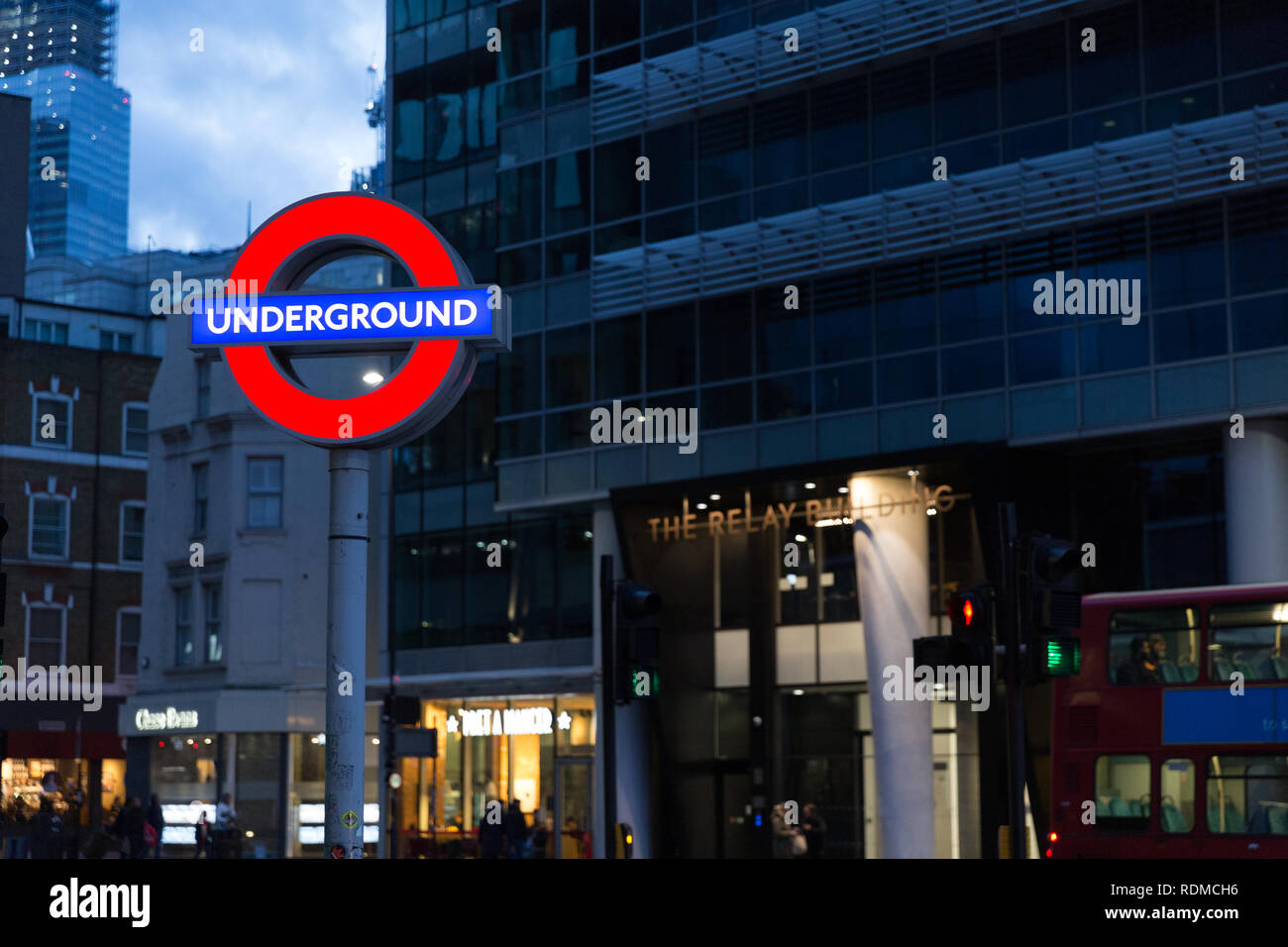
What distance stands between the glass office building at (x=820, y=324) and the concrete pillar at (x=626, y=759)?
0.15 m

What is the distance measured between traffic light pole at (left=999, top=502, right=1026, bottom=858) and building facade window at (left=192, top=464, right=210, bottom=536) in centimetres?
3385

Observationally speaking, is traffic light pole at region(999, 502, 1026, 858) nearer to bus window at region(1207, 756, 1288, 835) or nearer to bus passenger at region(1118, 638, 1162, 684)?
bus window at region(1207, 756, 1288, 835)

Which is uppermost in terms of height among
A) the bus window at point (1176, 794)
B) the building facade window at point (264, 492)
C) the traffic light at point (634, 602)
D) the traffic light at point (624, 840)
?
the building facade window at point (264, 492)

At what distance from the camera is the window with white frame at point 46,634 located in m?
54.0

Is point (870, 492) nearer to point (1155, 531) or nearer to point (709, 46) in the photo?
point (1155, 531)

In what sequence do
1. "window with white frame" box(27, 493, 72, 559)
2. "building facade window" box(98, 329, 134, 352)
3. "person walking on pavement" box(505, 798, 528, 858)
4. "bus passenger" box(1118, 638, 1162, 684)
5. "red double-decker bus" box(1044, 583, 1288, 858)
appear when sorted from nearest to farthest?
"red double-decker bus" box(1044, 583, 1288, 858) → "bus passenger" box(1118, 638, 1162, 684) → "person walking on pavement" box(505, 798, 528, 858) → "window with white frame" box(27, 493, 72, 559) → "building facade window" box(98, 329, 134, 352)

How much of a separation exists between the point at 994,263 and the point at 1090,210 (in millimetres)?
2150

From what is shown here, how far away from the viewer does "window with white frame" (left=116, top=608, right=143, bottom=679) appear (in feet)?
183

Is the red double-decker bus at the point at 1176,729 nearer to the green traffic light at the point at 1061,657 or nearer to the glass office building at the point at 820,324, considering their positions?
the green traffic light at the point at 1061,657

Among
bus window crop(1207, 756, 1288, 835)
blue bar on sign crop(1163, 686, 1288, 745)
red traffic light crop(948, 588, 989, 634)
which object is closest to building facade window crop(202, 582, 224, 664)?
blue bar on sign crop(1163, 686, 1288, 745)

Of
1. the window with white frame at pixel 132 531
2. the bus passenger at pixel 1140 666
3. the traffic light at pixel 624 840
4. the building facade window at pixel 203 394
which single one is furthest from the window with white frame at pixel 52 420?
the bus passenger at pixel 1140 666

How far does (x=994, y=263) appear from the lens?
96.9 feet

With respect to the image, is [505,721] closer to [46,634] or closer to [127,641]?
[46,634]
